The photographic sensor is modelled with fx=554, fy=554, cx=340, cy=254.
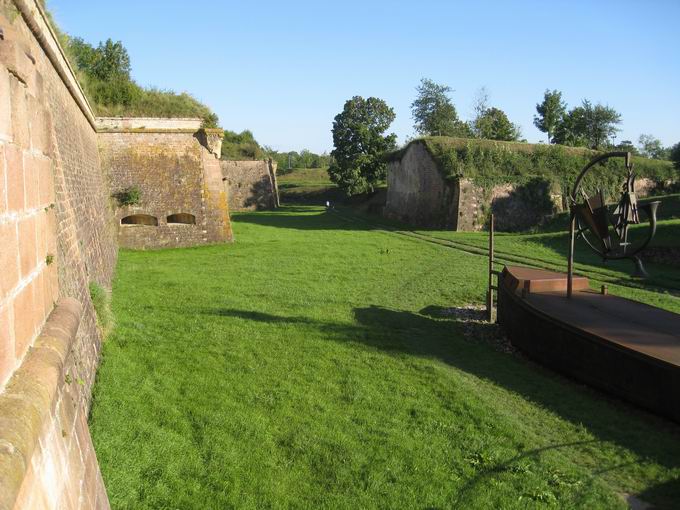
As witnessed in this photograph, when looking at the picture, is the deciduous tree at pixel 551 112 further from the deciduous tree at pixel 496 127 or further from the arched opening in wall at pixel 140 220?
the arched opening in wall at pixel 140 220

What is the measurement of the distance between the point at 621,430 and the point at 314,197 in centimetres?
4225

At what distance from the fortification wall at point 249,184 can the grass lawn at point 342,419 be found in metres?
26.9

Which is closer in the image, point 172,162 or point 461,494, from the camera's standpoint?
point 461,494

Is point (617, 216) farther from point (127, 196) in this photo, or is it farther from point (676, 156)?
point (676, 156)

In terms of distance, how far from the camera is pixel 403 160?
30.5 meters

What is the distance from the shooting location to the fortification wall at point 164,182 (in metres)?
17.9

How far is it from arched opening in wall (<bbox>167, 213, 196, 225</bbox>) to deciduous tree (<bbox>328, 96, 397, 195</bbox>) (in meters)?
20.0

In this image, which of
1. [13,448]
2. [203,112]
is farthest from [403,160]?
[13,448]

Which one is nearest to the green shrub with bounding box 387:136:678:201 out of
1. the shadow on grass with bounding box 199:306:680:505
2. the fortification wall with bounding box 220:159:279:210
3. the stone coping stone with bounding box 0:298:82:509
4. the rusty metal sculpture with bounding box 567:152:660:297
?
the fortification wall with bounding box 220:159:279:210

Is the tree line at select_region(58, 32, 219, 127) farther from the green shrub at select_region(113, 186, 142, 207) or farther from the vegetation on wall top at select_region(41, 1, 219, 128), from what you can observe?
the green shrub at select_region(113, 186, 142, 207)

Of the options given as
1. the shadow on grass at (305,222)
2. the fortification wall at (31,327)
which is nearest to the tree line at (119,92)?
the shadow on grass at (305,222)

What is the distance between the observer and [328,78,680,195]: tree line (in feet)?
128

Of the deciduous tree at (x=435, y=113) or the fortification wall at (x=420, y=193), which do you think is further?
the deciduous tree at (x=435, y=113)

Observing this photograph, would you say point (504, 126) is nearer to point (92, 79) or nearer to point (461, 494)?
point (92, 79)
